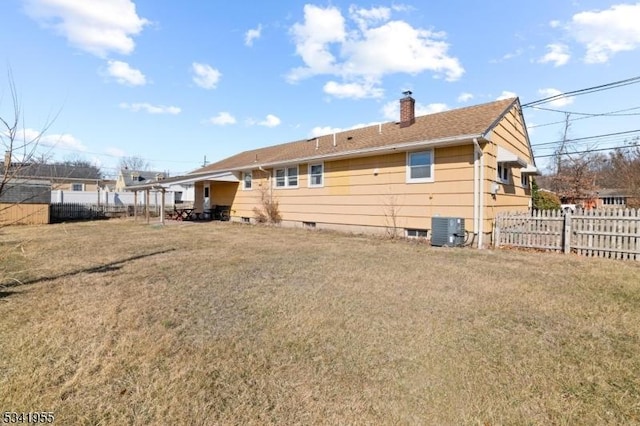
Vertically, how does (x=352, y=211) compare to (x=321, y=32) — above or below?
below

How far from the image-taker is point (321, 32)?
1468cm

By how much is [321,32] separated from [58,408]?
1596 cm

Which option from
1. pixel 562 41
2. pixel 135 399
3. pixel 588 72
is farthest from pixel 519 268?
pixel 588 72

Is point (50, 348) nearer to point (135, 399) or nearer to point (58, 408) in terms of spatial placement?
point (58, 408)

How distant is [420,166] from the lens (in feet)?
35.4

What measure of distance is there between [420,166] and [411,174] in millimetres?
411

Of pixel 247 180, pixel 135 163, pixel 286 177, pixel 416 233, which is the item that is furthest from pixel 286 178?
pixel 135 163

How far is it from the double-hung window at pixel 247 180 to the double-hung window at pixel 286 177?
2.37 metres

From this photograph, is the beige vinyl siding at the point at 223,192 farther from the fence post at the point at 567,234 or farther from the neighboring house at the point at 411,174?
the fence post at the point at 567,234

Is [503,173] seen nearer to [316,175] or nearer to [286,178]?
[316,175]

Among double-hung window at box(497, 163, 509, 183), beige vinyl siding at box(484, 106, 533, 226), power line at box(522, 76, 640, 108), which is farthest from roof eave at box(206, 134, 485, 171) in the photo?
power line at box(522, 76, 640, 108)

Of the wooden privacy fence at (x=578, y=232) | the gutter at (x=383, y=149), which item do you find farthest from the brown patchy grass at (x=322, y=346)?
the gutter at (x=383, y=149)

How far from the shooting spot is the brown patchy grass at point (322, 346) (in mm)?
2244

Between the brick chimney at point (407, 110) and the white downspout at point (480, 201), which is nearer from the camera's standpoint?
the white downspout at point (480, 201)
